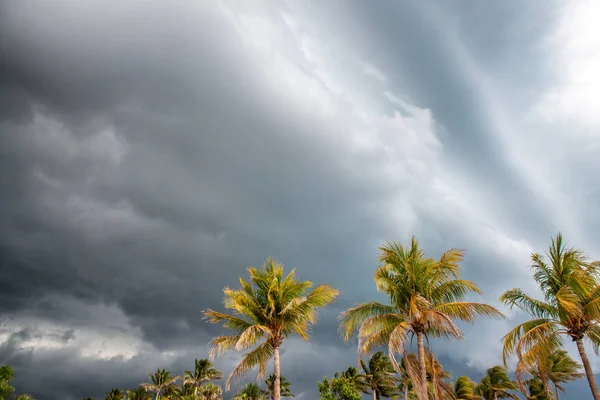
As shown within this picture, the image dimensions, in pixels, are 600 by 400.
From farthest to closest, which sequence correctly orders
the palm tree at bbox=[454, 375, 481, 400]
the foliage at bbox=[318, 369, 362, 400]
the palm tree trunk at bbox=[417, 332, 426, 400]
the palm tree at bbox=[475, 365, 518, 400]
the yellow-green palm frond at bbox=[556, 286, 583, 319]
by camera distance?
the palm tree at bbox=[475, 365, 518, 400]
the palm tree at bbox=[454, 375, 481, 400]
the foliage at bbox=[318, 369, 362, 400]
the palm tree trunk at bbox=[417, 332, 426, 400]
the yellow-green palm frond at bbox=[556, 286, 583, 319]

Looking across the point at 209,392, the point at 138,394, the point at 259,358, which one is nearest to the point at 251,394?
the point at 209,392

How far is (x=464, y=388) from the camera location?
60.3 meters

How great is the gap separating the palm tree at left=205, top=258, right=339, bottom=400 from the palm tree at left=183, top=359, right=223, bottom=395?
185 ft

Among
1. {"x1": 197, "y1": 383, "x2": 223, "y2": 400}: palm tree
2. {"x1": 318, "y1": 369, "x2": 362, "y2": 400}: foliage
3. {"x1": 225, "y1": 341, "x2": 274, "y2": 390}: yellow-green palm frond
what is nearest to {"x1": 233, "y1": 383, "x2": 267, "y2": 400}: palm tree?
{"x1": 197, "y1": 383, "x2": 223, "y2": 400}: palm tree

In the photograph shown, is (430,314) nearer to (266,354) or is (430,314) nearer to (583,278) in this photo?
(583,278)

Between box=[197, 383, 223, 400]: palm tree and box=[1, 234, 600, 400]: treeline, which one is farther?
box=[197, 383, 223, 400]: palm tree

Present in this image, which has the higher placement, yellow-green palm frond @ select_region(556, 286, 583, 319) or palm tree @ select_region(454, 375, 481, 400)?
yellow-green palm frond @ select_region(556, 286, 583, 319)

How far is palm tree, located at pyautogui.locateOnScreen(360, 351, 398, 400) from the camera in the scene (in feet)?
202

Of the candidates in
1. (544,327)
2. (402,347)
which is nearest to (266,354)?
(402,347)

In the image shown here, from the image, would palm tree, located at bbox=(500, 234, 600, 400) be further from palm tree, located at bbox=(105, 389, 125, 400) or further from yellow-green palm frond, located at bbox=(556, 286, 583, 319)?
palm tree, located at bbox=(105, 389, 125, 400)

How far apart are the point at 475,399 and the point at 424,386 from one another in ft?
156

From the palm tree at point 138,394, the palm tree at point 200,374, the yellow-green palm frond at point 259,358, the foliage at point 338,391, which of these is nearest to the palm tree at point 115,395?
the palm tree at point 138,394

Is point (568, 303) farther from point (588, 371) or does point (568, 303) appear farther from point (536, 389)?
point (536, 389)

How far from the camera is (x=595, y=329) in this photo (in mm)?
18766
